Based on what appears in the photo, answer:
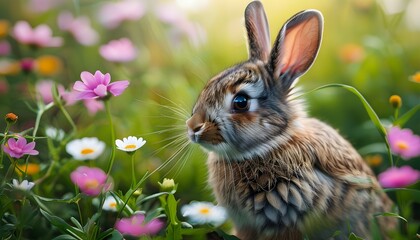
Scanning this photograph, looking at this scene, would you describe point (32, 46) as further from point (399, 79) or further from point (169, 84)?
point (399, 79)

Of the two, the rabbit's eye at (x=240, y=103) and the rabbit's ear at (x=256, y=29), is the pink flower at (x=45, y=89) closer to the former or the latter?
the rabbit's ear at (x=256, y=29)

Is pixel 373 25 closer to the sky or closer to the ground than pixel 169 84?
closer to the sky

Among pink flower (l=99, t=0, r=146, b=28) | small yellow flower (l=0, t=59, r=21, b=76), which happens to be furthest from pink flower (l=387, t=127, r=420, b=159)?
small yellow flower (l=0, t=59, r=21, b=76)

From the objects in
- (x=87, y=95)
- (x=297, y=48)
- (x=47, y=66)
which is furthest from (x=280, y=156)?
(x=47, y=66)

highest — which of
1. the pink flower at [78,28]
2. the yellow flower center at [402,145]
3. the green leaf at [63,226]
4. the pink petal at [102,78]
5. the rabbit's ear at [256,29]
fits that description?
the rabbit's ear at [256,29]

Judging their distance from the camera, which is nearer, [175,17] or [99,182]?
[99,182]

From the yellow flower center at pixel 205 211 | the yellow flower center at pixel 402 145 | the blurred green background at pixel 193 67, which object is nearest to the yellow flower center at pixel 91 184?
the yellow flower center at pixel 205 211

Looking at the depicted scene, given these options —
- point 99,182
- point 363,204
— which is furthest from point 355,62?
point 99,182
